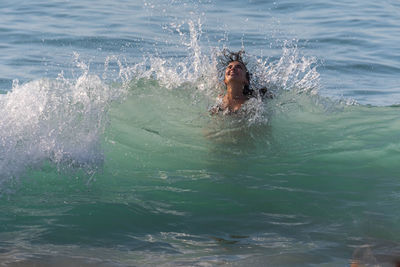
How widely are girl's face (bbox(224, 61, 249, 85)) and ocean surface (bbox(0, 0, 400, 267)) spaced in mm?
335

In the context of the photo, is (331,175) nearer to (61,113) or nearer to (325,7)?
(61,113)

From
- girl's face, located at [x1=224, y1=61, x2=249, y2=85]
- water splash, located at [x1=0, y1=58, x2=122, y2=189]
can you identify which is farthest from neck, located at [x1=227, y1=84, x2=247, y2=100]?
water splash, located at [x1=0, y1=58, x2=122, y2=189]

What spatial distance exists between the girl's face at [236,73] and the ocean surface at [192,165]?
0.34 meters

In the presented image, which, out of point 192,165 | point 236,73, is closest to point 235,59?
point 236,73

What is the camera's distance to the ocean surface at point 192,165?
15.0 ft

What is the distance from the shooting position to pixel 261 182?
19.6 ft

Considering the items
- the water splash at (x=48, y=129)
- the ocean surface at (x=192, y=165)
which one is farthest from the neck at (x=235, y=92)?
the water splash at (x=48, y=129)

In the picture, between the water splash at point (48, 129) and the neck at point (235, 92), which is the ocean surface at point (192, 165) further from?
the neck at point (235, 92)

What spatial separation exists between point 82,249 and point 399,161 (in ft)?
11.8

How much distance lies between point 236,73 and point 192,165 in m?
1.78

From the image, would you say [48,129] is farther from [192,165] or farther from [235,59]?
[235,59]

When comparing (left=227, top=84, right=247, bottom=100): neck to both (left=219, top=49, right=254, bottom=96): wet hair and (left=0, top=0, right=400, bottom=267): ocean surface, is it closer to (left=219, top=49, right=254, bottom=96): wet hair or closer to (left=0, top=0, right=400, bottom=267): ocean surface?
(left=219, top=49, right=254, bottom=96): wet hair

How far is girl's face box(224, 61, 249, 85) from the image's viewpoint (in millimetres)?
7844

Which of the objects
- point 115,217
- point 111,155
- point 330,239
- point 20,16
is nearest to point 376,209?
→ point 330,239
